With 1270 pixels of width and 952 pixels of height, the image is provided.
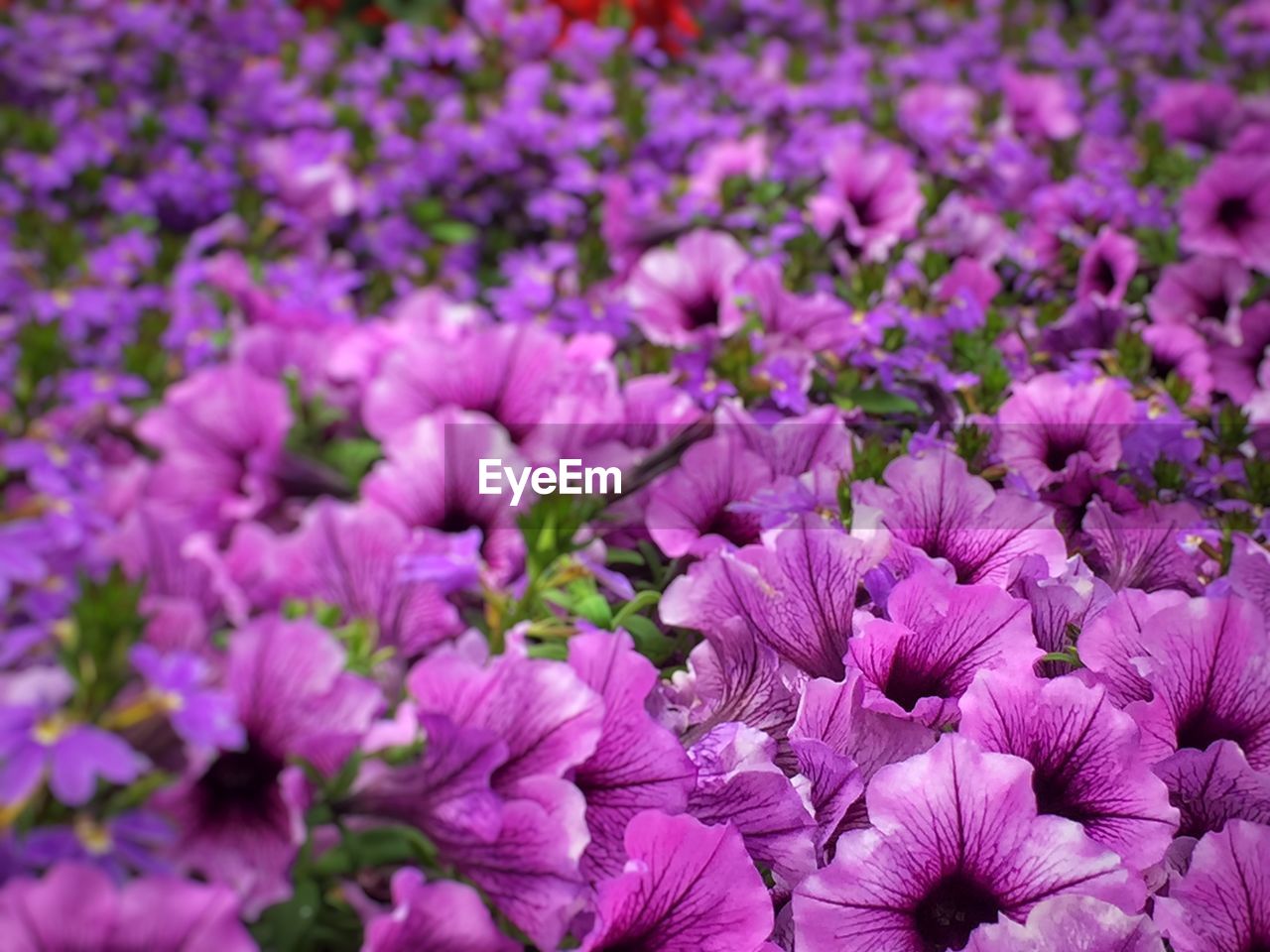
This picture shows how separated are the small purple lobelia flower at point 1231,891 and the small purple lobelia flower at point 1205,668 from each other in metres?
0.08

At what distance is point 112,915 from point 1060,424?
0.83m

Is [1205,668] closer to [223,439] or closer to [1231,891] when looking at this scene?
[1231,891]

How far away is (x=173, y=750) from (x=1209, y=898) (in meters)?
0.56

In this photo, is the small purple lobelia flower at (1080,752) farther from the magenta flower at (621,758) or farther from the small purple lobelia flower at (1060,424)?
the small purple lobelia flower at (1060,424)

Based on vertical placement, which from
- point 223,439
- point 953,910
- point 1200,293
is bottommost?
point 223,439

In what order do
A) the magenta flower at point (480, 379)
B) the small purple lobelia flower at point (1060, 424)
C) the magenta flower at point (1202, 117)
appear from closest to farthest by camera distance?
the small purple lobelia flower at point (1060, 424), the magenta flower at point (480, 379), the magenta flower at point (1202, 117)

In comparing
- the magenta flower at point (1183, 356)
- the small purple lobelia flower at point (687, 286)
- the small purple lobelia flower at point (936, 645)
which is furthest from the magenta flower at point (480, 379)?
the magenta flower at point (1183, 356)

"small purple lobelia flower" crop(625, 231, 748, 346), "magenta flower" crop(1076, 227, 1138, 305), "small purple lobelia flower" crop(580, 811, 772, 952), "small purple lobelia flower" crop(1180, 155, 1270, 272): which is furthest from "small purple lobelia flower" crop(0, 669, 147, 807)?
"small purple lobelia flower" crop(1180, 155, 1270, 272)

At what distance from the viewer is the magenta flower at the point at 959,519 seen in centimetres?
86

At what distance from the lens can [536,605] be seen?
0.94 metres

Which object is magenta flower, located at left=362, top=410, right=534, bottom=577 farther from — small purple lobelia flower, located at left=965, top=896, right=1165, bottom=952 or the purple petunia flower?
the purple petunia flower

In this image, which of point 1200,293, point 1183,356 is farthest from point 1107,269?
point 1183,356

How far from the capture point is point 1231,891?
2.16 ft

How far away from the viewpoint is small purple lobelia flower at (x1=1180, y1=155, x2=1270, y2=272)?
1505 millimetres
